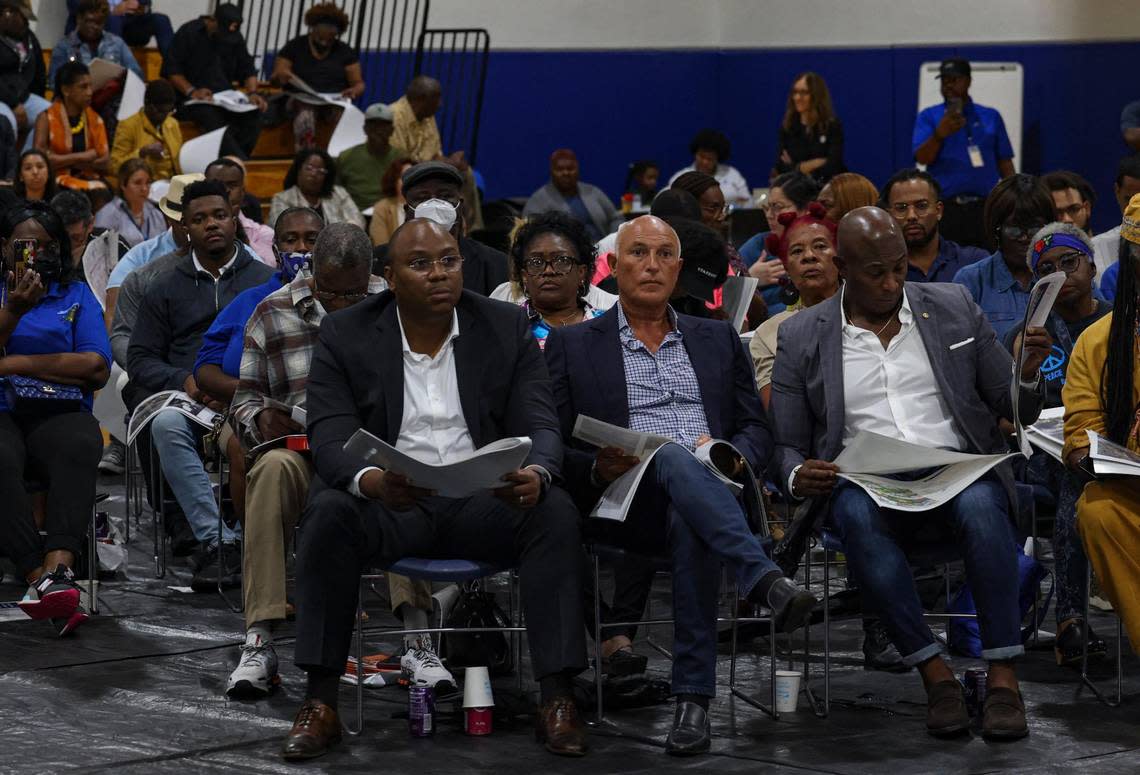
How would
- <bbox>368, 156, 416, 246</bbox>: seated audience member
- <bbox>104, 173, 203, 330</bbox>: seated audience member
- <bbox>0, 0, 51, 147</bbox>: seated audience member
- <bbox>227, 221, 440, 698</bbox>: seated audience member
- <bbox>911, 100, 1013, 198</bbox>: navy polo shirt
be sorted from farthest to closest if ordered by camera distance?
<bbox>0, 0, 51, 147</bbox>: seated audience member, <bbox>911, 100, 1013, 198</bbox>: navy polo shirt, <bbox>368, 156, 416, 246</bbox>: seated audience member, <bbox>104, 173, 203, 330</bbox>: seated audience member, <bbox>227, 221, 440, 698</bbox>: seated audience member

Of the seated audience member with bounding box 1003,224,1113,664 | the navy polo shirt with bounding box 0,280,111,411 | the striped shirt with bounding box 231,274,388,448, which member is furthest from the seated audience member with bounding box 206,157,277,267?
the seated audience member with bounding box 1003,224,1113,664

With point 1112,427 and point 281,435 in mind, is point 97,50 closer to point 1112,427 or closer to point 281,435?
point 281,435

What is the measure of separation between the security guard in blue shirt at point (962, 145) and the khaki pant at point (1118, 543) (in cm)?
663

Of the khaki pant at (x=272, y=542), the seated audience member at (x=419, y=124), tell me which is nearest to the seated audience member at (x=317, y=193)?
the seated audience member at (x=419, y=124)

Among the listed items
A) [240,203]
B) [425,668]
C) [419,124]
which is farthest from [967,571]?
[419,124]

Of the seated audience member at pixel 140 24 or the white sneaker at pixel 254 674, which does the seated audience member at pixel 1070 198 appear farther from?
the seated audience member at pixel 140 24

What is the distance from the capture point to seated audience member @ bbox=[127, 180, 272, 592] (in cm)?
645

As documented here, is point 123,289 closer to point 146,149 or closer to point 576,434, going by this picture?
point 576,434

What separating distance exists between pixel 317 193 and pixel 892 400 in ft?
19.8

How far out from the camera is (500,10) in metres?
15.4

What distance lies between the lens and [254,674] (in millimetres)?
4859

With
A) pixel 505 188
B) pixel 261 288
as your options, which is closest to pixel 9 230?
pixel 261 288

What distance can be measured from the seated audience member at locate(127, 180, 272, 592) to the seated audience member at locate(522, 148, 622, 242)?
5402mm

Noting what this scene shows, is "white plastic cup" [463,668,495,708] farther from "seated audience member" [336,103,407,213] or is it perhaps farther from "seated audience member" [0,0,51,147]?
"seated audience member" [0,0,51,147]
